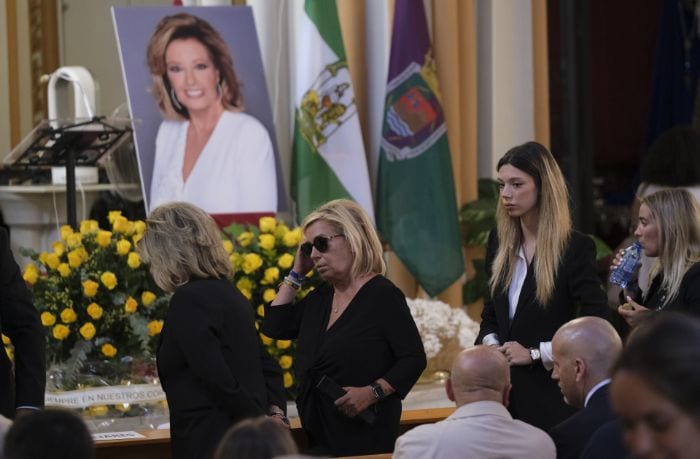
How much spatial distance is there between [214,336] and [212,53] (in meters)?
3.33

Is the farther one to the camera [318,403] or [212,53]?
[212,53]

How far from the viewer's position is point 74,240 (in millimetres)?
6121

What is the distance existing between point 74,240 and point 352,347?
185 cm

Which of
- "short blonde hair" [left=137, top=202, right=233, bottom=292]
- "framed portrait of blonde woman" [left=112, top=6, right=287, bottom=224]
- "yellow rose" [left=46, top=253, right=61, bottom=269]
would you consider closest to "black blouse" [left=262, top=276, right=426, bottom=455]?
"short blonde hair" [left=137, top=202, right=233, bottom=292]

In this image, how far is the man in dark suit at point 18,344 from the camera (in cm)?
441

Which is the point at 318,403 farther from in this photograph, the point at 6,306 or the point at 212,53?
the point at 212,53

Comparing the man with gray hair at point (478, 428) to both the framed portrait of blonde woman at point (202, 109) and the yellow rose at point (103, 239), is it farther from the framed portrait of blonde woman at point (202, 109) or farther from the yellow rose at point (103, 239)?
the framed portrait of blonde woman at point (202, 109)

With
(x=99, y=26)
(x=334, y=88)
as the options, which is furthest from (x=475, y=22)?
(x=99, y=26)

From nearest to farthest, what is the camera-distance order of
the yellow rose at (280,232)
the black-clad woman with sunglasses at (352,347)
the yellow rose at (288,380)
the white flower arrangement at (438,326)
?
1. the black-clad woman with sunglasses at (352,347)
2. the yellow rose at (288,380)
3. the yellow rose at (280,232)
4. the white flower arrangement at (438,326)

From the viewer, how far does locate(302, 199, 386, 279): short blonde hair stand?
4.77 m

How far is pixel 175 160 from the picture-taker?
730cm

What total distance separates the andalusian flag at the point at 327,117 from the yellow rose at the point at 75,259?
74.4 inches

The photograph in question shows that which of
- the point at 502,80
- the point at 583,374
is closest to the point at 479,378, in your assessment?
the point at 583,374

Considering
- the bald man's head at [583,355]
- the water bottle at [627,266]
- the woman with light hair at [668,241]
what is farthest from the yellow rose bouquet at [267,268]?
the bald man's head at [583,355]
